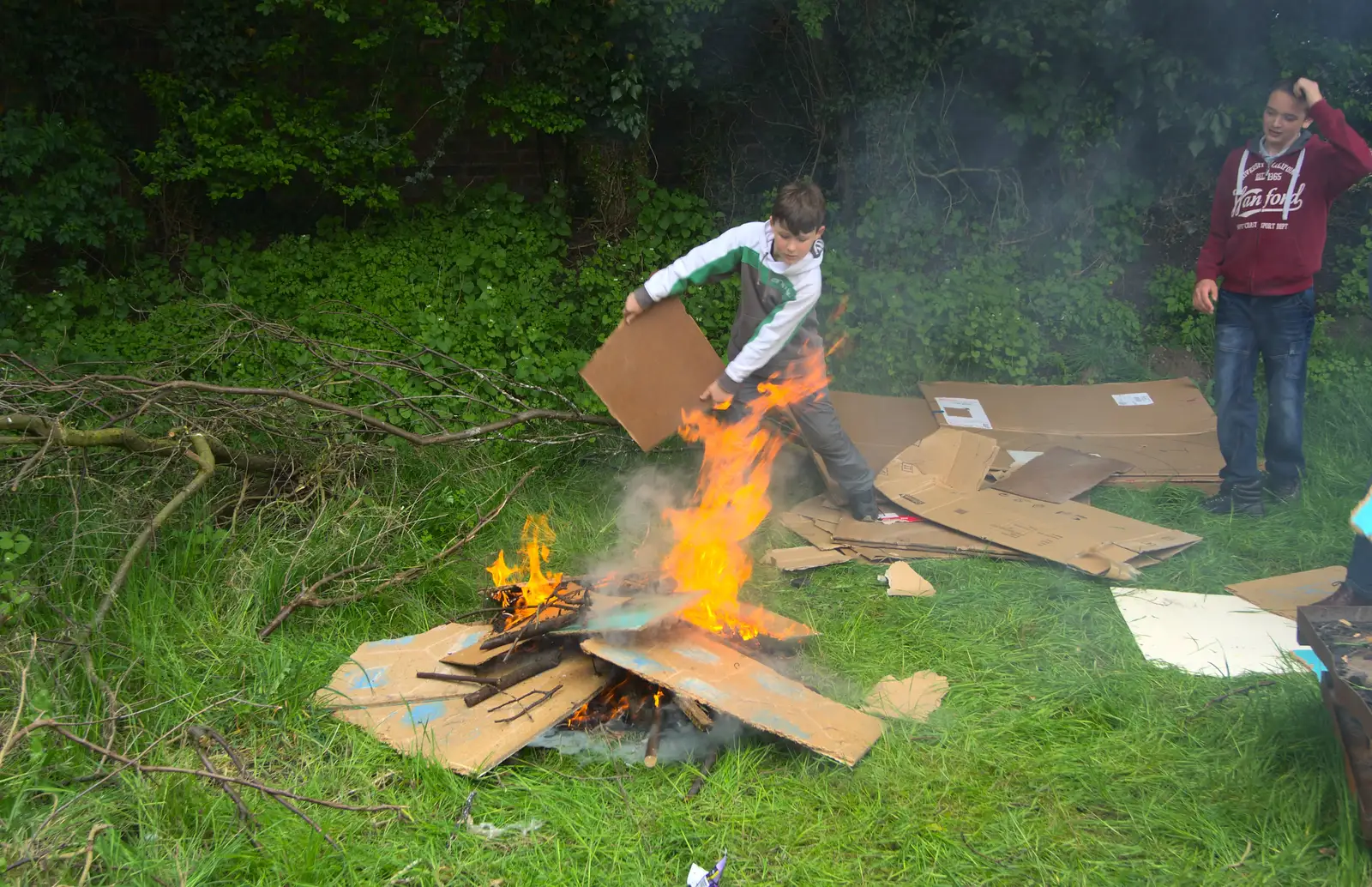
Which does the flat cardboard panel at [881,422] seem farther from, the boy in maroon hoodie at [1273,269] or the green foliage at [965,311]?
the boy in maroon hoodie at [1273,269]

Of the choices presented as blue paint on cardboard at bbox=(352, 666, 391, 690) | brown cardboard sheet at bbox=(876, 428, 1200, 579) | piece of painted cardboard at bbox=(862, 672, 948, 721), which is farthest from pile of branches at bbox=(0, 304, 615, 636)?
piece of painted cardboard at bbox=(862, 672, 948, 721)

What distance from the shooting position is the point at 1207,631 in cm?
407

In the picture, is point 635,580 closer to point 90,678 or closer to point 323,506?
point 323,506

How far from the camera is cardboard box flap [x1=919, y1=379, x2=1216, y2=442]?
19.5 ft

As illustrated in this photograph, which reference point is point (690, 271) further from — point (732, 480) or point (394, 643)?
point (394, 643)

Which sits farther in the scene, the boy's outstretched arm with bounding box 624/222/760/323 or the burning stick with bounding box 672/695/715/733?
the boy's outstretched arm with bounding box 624/222/760/323

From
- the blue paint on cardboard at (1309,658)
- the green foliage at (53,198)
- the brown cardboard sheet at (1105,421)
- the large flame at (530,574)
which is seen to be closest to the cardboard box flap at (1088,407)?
the brown cardboard sheet at (1105,421)

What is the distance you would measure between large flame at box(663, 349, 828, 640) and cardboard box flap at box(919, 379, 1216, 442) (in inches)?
62.0

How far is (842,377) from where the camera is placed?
668 cm

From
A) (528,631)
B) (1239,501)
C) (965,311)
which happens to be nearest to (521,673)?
(528,631)

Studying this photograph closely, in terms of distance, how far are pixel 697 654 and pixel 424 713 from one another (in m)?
0.98

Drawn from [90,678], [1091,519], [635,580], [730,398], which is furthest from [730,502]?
[90,678]

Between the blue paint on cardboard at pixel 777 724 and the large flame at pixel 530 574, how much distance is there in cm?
100

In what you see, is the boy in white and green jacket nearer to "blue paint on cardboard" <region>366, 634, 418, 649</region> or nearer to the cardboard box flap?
"blue paint on cardboard" <region>366, 634, 418, 649</region>
